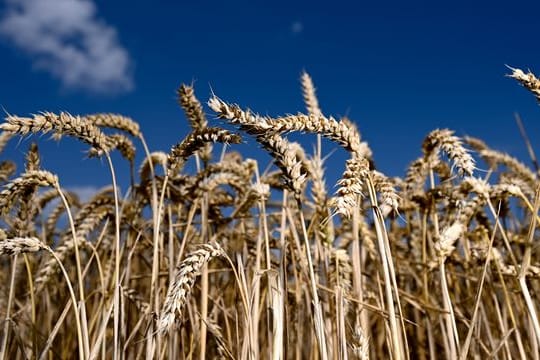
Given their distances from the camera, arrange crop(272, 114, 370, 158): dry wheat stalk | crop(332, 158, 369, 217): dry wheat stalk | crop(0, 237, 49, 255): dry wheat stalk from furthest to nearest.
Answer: crop(0, 237, 49, 255): dry wheat stalk, crop(272, 114, 370, 158): dry wheat stalk, crop(332, 158, 369, 217): dry wheat stalk

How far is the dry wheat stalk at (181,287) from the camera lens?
1326 mm

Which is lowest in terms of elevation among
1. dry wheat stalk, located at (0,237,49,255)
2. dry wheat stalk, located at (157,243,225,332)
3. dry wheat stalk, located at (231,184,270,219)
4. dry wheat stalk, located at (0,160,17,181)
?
dry wheat stalk, located at (157,243,225,332)

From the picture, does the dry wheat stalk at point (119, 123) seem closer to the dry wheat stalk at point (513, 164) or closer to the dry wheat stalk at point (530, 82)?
the dry wheat stalk at point (530, 82)

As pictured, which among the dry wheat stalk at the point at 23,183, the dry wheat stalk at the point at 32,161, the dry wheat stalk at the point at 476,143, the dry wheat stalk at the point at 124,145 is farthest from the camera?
the dry wheat stalk at the point at 476,143

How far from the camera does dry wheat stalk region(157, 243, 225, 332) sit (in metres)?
1.33

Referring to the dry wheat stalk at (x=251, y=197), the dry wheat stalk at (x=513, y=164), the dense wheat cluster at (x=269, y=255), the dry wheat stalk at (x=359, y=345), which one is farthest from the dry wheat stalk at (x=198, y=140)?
the dry wheat stalk at (x=513, y=164)

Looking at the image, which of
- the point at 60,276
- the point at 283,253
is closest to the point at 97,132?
the point at 283,253

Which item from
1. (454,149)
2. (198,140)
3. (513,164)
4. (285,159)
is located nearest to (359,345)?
(285,159)

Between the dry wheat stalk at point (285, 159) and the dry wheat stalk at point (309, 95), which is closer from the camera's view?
the dry wheat stalk at point (285, 159)

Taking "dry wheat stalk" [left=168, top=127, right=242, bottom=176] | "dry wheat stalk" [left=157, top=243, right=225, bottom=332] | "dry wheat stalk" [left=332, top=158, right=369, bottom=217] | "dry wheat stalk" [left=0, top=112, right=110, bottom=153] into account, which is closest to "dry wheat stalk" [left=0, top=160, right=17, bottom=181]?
"dry wheat stalk" [left=0, top=112, right=110, bottom=153]

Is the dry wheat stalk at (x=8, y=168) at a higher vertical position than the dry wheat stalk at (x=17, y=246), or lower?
higher

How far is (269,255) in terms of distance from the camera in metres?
2.06

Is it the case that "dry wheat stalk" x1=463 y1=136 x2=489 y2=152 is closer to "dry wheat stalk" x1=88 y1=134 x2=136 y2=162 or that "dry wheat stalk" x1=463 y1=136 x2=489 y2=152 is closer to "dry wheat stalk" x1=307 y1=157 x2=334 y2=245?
"dry wheat stalk" x1=307 y1=157 x2=334 y2=245

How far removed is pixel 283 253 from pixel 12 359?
1.92 m
